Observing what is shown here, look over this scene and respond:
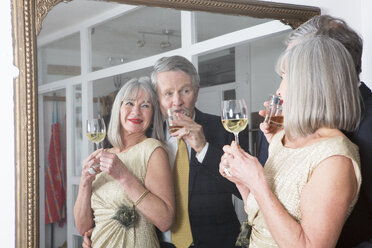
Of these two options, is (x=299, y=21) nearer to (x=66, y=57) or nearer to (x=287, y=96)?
(x=287, y=96)

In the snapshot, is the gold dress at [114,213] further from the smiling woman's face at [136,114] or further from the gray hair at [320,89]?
the gray hair at [320,89]

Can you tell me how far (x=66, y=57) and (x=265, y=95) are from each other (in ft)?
3.13

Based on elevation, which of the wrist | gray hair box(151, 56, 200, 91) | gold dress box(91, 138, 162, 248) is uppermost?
gray hair box(151, 56, 200, 91)

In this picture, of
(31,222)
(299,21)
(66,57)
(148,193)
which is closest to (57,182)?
(31,222)

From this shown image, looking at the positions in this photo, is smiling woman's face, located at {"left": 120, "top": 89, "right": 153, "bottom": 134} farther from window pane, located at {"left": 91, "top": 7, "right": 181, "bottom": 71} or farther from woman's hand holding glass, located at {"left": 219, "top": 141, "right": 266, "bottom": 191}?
woman's hand holding glass, located at {"left": 219, "top": 141, "right": 266, "bottom": 191}

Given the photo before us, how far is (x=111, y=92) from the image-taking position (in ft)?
5.66

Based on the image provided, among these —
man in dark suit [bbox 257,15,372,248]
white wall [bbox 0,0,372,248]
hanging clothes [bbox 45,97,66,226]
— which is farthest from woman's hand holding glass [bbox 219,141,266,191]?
white wall [bbox 0,0,372,248]

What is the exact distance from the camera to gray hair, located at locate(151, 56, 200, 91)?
1798 millimetres

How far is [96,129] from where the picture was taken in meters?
1.69

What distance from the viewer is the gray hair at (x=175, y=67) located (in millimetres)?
1798

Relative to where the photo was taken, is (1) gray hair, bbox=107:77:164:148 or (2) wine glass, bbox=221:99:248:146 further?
(1) gray hair, bbox=107:77:164:148

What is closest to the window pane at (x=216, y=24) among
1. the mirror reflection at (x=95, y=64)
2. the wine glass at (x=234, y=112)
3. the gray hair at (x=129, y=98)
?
the mirror reflection at (x=95, y=64)

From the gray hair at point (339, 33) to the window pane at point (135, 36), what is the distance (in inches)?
21.4

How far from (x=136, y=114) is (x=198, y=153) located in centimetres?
34
